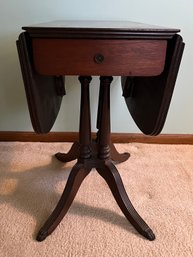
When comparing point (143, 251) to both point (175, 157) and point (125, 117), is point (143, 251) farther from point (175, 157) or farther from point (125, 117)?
point (125, 117)

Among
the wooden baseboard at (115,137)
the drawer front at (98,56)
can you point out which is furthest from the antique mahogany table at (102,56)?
the wooden baseboard at (115,137)

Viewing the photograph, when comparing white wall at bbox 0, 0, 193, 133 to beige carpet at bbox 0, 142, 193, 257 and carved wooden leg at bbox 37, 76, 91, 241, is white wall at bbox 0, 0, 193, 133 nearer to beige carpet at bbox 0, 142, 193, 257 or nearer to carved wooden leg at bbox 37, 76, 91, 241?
beige carpet at bbox 0, 142, 193, 257

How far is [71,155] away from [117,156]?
0.25 m

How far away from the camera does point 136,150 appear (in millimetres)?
1604

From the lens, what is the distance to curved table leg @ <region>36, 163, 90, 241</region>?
993 mm

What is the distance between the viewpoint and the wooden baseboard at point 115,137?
1.67m

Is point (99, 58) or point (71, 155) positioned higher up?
point (99, 58)

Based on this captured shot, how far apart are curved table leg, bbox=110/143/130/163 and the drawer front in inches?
26.7

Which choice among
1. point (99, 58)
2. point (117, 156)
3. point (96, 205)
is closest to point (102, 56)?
point (99, 58)

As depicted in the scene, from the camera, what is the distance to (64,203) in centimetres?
105

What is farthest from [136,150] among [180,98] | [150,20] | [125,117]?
[150,20]

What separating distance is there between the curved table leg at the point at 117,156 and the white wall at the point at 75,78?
225 millimetres

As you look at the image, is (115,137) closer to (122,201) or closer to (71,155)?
(71,155)

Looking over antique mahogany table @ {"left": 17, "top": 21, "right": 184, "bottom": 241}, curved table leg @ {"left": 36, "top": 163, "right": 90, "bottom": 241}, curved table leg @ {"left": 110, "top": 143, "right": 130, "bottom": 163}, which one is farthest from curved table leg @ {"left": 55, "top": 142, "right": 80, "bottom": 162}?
antique mahogany table @ {"left": 17, "top": 21, "right": 184, "bottom": 241}
